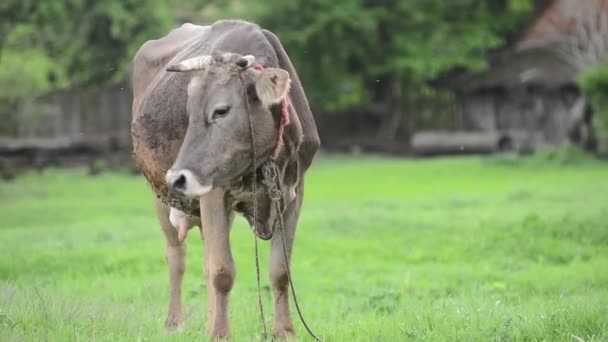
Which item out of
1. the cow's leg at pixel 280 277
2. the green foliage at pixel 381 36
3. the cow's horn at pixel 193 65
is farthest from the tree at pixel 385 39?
the cow's horn at pixel 193 65

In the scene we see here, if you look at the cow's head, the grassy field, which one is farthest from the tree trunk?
the cow's head

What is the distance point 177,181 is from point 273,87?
884mm

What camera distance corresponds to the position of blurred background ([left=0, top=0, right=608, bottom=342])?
8109 millimetres

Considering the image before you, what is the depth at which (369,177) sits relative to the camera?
27.0 m

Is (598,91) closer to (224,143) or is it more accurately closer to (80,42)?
(80,42)

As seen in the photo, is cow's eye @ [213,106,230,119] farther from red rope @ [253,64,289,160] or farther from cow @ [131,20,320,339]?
red rope @ [253,64,289,160]

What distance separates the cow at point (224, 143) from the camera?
645cm

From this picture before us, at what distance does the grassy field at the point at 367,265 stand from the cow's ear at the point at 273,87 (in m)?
1.65

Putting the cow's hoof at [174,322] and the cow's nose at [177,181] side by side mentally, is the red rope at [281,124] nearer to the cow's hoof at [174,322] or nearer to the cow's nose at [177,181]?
the cow's nose at [177,181]

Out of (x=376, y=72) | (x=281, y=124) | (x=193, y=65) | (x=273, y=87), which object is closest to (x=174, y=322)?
(x=281, y=124)

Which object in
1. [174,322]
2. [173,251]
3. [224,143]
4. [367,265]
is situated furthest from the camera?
[367,265]

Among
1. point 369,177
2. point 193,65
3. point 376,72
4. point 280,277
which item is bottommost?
point 369,177

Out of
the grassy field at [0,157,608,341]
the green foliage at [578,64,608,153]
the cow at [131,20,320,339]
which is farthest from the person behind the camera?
the green foliage at [578,64,608,153]

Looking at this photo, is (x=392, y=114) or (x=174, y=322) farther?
(x=392, y=114)
